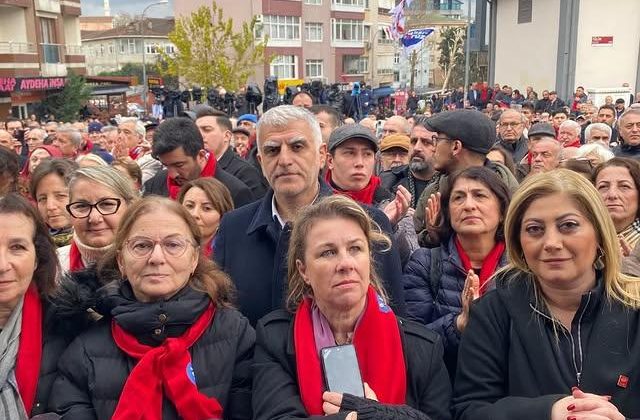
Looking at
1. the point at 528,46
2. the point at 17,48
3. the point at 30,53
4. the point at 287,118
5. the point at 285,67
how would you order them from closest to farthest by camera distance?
the point at 287,118, the point at 17,48, the point at 528,46, the point at 30,53, the point at 285,67

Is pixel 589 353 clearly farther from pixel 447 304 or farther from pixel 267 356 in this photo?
pixel 267 356

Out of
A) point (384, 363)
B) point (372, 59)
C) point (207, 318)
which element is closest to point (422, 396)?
point (384, 363)

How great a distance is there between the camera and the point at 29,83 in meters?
26.0

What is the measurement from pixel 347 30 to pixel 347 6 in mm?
2039

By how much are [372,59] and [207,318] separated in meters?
56.4

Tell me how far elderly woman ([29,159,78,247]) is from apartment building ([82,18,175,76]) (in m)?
76.0

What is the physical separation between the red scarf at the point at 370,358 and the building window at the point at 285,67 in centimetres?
4684

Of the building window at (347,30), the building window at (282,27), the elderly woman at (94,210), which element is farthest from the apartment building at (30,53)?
the building window at (347,30)

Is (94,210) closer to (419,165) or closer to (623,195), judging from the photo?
(419,165)

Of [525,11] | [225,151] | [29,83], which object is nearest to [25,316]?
[225,151]

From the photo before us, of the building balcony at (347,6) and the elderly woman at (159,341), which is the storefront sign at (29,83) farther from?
the building balcony at (347,6)

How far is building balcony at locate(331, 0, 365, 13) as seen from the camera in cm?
5156

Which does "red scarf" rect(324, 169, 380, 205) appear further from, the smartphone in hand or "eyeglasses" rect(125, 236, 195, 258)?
the smartphone in hand

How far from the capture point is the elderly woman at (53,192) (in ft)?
12.3
